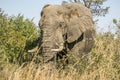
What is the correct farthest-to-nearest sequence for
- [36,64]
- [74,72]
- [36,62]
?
[36,62]
[36,64]
[74,72]

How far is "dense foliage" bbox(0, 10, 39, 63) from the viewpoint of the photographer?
8.62m

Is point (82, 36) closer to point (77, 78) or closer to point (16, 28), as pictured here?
point (16, 28)

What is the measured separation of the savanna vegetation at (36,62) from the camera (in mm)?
5859

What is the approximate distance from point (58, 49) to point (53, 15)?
1.06 metres

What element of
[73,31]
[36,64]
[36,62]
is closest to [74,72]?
[36,64]

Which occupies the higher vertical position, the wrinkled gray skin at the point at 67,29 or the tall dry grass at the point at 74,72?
the wrinkled gray skin at the point at 67,29

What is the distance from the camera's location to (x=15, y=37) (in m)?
8.93

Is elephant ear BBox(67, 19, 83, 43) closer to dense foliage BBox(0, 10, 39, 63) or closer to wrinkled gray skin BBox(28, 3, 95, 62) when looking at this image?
wrinkled gray skin BBox(28, 3, 95, 62)

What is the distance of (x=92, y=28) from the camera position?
31.1 feet

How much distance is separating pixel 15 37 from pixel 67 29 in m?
1.38

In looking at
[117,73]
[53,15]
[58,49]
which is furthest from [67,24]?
[117,73]

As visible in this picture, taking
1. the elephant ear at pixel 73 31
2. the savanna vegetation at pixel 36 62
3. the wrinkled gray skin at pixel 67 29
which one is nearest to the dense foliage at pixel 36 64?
the savanna vegetation at pixel 36 62

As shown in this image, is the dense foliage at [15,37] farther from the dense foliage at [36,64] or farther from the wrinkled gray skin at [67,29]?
the wrinkled gray skin at [67,29]

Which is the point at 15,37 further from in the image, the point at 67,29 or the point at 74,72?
the point at 74,72
